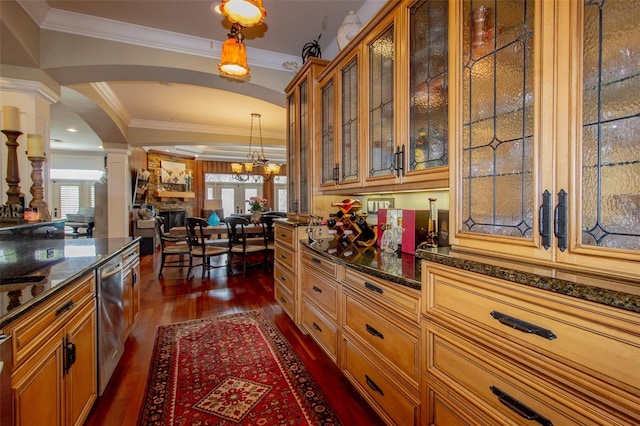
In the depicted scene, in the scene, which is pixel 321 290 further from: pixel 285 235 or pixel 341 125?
pixel 341 125

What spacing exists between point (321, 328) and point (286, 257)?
90 cm

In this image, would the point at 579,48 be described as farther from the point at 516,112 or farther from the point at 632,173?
the point at 632,173

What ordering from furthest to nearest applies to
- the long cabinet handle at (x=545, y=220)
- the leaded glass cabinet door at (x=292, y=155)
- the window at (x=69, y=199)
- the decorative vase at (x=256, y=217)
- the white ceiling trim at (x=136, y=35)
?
the window at (x=69, y=199)
the decorative vase at (x=256, y=217)
the leaded glass cabinet door at (x=292, y=155)
the white ceiling trim at (x=136, y=35)
the long cabinet handle at (x=545, y=220)

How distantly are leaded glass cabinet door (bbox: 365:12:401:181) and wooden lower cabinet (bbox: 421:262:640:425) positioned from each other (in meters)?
0.87

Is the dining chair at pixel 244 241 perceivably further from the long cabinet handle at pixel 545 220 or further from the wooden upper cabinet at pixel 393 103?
the long cabinet handle at pixel 545 220

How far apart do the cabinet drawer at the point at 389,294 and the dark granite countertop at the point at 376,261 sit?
33 mm

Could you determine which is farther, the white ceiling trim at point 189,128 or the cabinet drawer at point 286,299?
the white ceiling trim at point 189,128

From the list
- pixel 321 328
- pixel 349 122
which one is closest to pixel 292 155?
pixel 349 122

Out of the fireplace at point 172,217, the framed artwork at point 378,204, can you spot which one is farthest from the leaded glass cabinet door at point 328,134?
the fireplace at point 172,217

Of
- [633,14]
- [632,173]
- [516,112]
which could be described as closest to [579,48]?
[633,14]

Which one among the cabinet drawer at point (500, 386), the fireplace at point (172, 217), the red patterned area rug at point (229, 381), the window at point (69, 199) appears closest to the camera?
the cabinet drawer at point (500, 386)

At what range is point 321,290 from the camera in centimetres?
218

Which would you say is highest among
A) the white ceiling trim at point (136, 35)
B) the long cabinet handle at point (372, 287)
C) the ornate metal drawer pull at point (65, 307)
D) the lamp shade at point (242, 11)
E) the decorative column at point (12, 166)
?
the white ceiling trim at point (136, 35)

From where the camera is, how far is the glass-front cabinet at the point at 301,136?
9.01 ft
